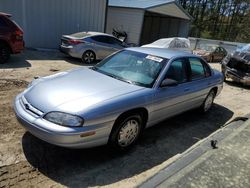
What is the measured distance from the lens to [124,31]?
20.8 metres

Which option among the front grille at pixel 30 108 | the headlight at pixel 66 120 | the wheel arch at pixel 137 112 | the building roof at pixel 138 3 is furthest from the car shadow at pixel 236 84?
the building roof at pixel 138 3

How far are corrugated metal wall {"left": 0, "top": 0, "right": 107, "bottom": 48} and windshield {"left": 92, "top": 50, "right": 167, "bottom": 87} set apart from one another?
9.57 m

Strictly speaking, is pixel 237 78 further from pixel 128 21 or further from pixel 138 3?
pixel 138 3

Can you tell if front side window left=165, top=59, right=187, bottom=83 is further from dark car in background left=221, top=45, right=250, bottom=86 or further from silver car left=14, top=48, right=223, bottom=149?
dark car in background left=221, top=45, right=250, bottom=86

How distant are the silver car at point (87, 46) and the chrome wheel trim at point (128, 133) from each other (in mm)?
8332

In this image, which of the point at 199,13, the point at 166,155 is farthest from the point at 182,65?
the point at 199,13

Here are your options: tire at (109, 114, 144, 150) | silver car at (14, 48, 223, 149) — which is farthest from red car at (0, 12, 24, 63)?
tire at (109, 114, 144, 150)

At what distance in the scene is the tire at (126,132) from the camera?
396 cm

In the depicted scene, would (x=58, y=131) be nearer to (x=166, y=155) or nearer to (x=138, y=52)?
(x=166, y=155)

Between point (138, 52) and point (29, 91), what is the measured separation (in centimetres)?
217

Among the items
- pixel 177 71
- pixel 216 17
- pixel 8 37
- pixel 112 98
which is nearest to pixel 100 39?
pixel 8 37

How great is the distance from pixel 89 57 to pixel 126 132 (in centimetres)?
879

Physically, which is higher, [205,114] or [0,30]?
[0,30]

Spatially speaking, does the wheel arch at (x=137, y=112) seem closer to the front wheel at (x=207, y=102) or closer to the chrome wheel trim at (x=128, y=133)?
the chrome wheel trim at (x=128, y=133)
